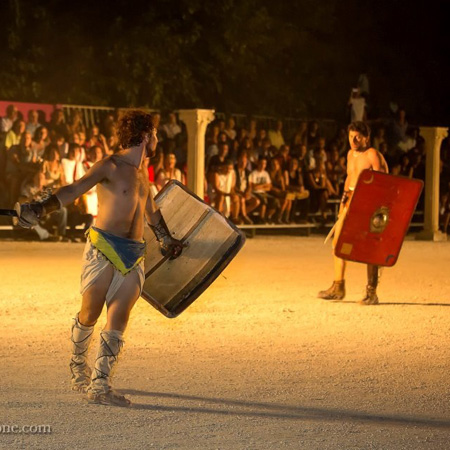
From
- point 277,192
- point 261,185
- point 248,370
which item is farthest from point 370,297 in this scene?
point 277,192

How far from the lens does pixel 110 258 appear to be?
6.32m

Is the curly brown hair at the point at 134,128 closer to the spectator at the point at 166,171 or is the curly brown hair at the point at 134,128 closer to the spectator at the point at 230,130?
the spectator at the point at 166,171

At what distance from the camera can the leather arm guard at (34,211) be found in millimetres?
5965

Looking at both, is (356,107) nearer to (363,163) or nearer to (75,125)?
(75,125)

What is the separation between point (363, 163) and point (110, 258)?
4.57m

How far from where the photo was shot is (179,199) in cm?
720

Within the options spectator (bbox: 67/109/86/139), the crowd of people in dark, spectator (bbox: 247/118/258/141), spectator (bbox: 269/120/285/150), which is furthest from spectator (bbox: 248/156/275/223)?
spectator (bbox: 67/109/86/139)

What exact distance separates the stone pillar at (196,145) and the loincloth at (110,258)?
1059 cm

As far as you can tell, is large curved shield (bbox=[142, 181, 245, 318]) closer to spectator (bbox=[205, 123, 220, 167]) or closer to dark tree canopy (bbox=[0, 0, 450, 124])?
spectator (bbox=[205, 123, 220, 167])

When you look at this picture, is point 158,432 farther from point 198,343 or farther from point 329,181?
point 329,181

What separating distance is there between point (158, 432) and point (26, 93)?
18.2 m

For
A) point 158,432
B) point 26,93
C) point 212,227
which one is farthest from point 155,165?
point 158,432

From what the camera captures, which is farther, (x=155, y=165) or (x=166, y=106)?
(x=166, y=106)

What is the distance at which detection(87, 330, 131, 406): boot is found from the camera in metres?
6.13
